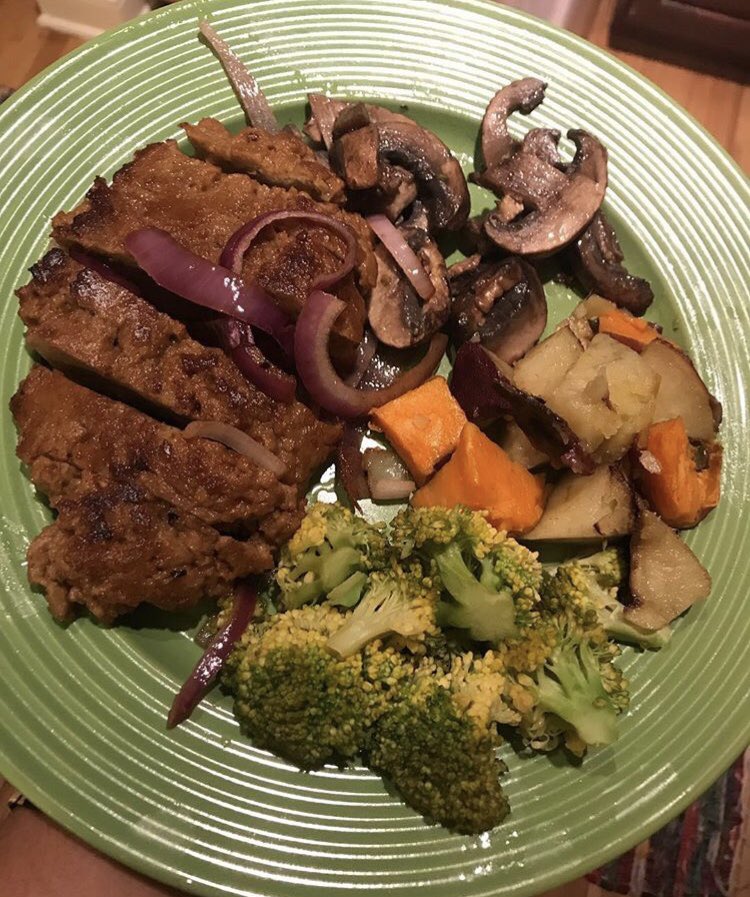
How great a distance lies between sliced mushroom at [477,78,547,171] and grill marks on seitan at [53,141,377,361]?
0.96 metres

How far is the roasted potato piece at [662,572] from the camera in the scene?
2787 millimetres

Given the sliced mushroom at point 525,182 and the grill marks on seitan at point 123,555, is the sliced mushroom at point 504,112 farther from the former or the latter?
the grill marks on seitan at point 123,555

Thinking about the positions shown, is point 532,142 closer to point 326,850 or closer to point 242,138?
point 242,138

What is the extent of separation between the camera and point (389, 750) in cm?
250

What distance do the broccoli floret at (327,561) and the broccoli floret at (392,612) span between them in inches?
2.5

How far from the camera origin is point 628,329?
3.18 m

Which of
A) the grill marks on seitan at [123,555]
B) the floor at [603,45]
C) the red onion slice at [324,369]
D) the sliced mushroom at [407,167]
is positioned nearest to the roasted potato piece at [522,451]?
the red onion slice at [324,369]

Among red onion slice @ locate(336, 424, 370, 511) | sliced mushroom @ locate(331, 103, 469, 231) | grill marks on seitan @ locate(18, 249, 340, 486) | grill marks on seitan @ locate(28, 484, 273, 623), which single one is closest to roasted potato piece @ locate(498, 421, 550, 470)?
red onion slice @ locate(336, 424, 370, 511)

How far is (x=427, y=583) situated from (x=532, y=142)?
82.7 inches

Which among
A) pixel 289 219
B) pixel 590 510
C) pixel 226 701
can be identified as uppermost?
pixel 289 219

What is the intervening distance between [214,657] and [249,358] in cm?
107

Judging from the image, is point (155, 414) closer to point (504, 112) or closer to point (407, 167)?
point (407, 167)

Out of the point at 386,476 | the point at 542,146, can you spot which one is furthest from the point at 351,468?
the point at 542,146

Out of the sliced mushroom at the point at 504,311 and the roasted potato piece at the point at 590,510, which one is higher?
the sliced mushroom at the point at 504,311
